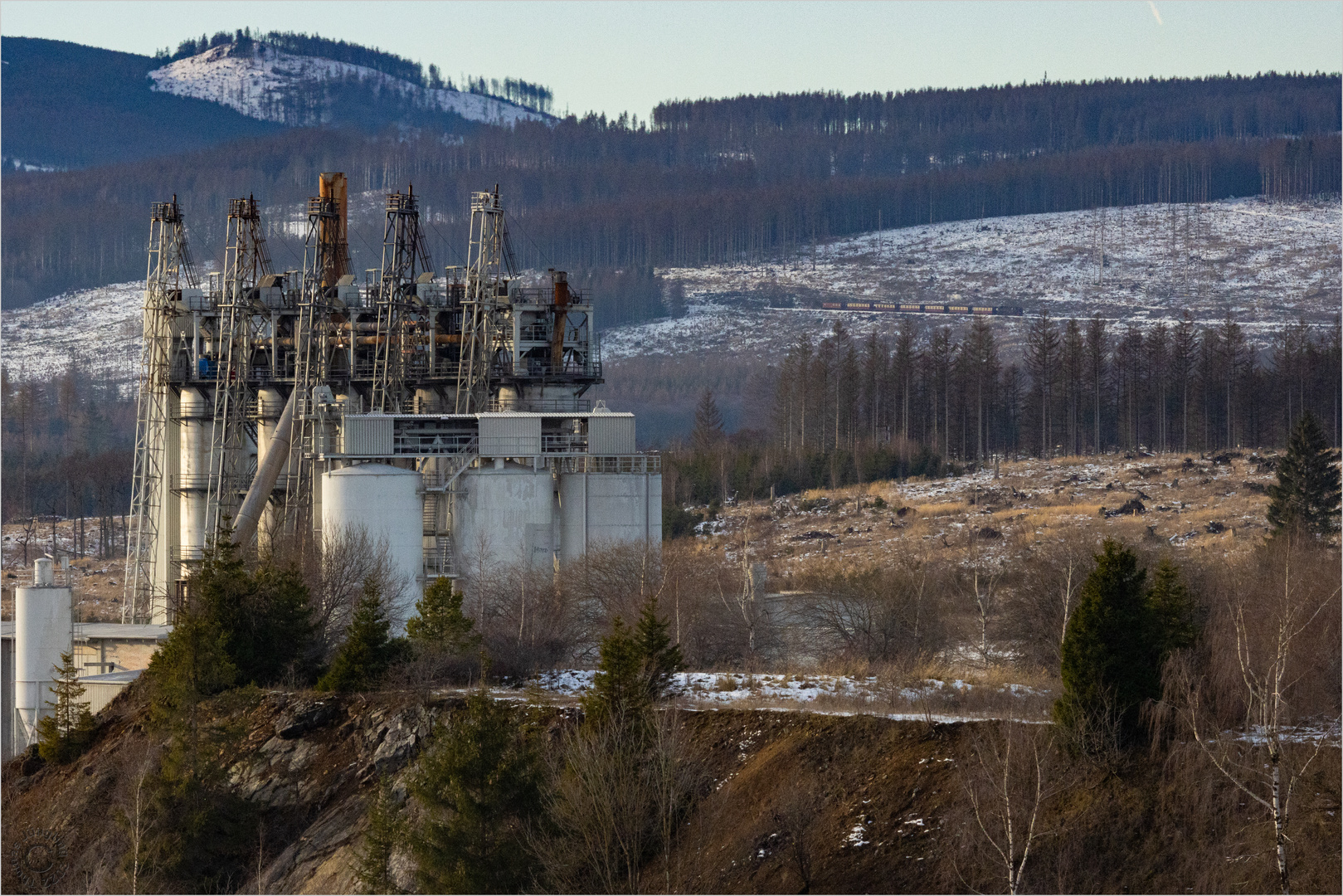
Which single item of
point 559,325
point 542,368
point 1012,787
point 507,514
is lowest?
point 1012,787

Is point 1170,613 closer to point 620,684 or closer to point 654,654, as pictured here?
point 620,684

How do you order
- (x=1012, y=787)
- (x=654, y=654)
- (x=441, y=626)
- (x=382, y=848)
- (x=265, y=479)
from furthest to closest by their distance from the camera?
(x=265, y=479) < (x=441, y=626) < (x=654, y=654) < (x=382, y=848) < (x=1012, y=787)

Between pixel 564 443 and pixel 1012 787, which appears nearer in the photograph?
pixel 1012 787

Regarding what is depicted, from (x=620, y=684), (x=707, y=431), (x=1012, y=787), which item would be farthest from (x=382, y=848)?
(x=707, y=431)

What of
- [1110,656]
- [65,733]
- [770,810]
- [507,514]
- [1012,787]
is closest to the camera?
[1012,787]

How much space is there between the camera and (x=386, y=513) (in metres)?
62.3

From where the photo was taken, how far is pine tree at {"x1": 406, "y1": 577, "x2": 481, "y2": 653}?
155 ft

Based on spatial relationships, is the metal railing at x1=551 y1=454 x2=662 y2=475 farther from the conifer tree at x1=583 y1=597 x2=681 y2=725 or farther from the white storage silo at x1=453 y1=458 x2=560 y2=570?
the conifer tree at x1=583 y1=597 x2=681 y2=725

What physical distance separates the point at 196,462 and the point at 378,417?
53.3ft

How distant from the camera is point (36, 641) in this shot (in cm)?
6134

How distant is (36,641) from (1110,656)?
131 ft

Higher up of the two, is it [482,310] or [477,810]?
[482,310]

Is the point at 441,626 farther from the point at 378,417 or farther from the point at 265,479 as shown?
the point at 265,479

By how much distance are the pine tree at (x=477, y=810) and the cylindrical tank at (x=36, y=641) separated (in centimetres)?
3043
